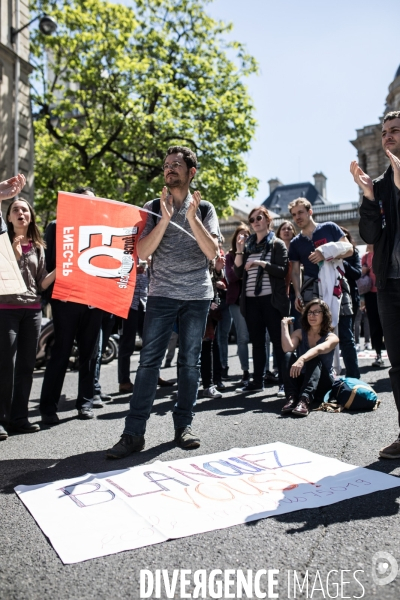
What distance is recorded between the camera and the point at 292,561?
7.79ft

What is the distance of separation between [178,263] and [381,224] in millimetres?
1394

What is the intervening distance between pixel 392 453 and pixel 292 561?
165 centimetres

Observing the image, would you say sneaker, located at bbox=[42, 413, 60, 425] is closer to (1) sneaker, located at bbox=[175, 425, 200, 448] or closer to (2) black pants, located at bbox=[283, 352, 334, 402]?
(1) sneaker, located at bbox=[175, 425, 200, 448]

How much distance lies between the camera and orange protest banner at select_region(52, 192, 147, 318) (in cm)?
450

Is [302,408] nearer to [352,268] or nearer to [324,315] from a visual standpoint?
[324,315]

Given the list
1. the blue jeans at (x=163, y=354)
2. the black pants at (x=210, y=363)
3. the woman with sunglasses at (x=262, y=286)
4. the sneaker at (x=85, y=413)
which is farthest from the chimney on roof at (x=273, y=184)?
the blue jeans at (x=163, y=354)

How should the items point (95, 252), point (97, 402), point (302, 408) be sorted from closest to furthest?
1. point (95, 252)
2. point (302, 408)
3. point (97, 402)

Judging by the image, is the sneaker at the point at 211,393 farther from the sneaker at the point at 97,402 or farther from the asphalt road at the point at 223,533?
the asphalt road at the point at 223,533

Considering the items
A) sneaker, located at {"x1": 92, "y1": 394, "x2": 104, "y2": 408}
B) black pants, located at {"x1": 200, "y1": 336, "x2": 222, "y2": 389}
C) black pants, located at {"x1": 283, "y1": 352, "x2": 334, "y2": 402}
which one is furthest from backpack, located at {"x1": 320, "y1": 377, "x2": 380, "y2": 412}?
sneaker, located at {"x1": 92, "y1": 394, "x2": 104, "y2": 408}

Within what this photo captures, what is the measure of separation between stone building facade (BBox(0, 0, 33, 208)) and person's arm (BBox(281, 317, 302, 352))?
574 inches

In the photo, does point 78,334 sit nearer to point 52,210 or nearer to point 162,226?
point 162,226

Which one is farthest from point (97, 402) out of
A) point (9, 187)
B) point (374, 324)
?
point (374, 324)

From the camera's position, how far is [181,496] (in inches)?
123

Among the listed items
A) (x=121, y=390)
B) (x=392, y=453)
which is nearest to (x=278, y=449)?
(x=392, y=453)
